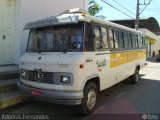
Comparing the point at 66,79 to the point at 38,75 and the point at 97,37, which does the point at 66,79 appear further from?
the point at 97,37

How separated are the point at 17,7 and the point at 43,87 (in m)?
4.78

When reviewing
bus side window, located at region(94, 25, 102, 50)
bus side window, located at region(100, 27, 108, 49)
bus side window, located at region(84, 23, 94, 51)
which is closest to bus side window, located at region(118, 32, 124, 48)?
bus side window, located at region(100, 27, 108, 49)

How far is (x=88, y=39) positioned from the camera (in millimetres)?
6621

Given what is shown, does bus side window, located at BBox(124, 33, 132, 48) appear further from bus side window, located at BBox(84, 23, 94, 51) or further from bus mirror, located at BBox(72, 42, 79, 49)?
bus mirror, located at BBox(72, 42, 79, 49)

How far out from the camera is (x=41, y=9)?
36.1 ft

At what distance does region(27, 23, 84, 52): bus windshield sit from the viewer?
652 cm

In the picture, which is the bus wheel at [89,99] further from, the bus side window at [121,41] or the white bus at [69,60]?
the bus side window at [121,41]

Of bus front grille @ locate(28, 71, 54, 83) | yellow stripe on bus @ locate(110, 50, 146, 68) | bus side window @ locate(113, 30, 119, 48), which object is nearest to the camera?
bus front grille @ locate(28, 71, 54, 83)

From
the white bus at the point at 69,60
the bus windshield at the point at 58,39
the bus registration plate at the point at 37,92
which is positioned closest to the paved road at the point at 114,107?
the white bus at the point at 69,60

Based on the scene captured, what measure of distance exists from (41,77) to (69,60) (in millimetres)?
993

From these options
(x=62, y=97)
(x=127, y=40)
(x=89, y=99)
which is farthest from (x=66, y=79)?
(x=127, y=40)

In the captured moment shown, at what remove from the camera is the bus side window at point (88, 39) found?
6530 millimetres

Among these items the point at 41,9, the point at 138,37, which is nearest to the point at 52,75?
the point at 41,9

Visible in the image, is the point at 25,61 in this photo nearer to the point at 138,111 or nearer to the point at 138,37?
the point at 138,111
